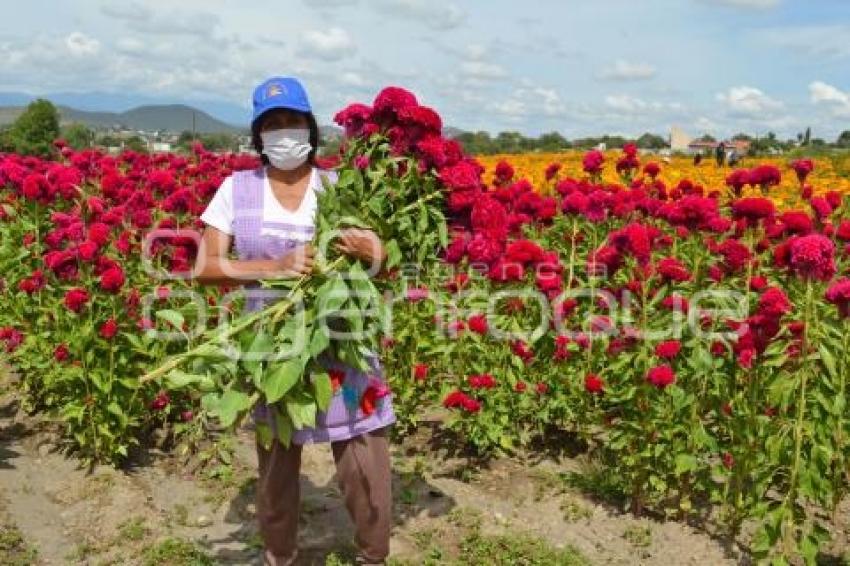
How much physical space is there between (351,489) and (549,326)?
1865mm

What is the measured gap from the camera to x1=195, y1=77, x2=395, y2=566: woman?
130 inches

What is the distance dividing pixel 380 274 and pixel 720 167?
11648 millimetres

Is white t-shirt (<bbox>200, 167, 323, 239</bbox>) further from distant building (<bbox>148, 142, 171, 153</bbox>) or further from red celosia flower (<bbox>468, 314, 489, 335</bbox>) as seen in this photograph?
distant building (<bbox>148, 142, 171, 153</bbox>)

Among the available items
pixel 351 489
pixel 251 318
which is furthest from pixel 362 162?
pixel 351 489

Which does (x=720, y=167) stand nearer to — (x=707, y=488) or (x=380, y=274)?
(x=707, y=488)

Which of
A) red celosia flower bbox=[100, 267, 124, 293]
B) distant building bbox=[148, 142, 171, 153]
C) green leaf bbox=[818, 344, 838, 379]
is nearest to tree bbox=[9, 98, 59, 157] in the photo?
distant building bbox=[148, 142, 171, 153]

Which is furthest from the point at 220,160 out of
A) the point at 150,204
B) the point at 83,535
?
the point at 83,535

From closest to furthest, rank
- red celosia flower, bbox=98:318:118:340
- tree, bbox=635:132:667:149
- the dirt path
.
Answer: the dirt path, red celosia flower, bbox=98:318:118:340, tree, bbox=635:132:667:149

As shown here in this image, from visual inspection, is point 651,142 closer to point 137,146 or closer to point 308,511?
point 137,146

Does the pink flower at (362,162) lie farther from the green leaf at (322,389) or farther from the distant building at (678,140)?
the distant building at (678,140)

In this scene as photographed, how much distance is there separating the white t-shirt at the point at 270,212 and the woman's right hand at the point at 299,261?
238 mm

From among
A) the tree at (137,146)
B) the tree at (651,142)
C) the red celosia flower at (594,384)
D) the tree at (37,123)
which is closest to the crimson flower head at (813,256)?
the red celosia flower at (594,384)

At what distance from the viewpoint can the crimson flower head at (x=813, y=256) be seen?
3.24 m

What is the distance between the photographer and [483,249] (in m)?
4.31
